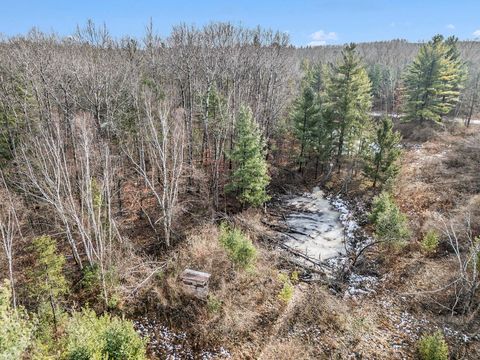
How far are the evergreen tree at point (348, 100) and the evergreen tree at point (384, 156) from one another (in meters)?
4.00

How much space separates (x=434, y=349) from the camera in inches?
455

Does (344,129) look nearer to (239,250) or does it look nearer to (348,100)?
(348,100)

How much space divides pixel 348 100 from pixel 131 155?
1944 cm

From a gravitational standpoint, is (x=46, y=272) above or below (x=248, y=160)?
below

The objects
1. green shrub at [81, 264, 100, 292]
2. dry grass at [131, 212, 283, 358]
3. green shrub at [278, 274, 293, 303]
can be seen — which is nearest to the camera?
dry grass at [131, 212, 283, 358]

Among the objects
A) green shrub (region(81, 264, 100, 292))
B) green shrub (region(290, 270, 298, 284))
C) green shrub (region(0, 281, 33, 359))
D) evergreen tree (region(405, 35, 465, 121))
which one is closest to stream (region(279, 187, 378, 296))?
green shrub (region(290, 270, 298, 284))

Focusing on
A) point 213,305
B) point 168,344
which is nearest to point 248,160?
point 213,305

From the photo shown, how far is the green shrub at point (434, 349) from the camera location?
11406mm

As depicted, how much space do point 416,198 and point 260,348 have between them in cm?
1799

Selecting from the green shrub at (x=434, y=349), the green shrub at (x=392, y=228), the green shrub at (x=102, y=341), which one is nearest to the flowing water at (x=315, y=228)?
the green shrub at (x=392, y=228)

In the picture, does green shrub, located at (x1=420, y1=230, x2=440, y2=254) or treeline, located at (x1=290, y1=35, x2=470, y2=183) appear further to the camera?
treeline, located at (x1=290, y1=35, x2=470, y2=183)

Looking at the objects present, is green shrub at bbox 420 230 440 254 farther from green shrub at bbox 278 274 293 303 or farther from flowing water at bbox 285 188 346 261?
green shrub at bbox 278 274 293 303

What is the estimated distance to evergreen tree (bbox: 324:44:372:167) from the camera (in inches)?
1125

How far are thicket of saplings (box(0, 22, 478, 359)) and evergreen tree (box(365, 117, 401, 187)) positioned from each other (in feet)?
0.33
